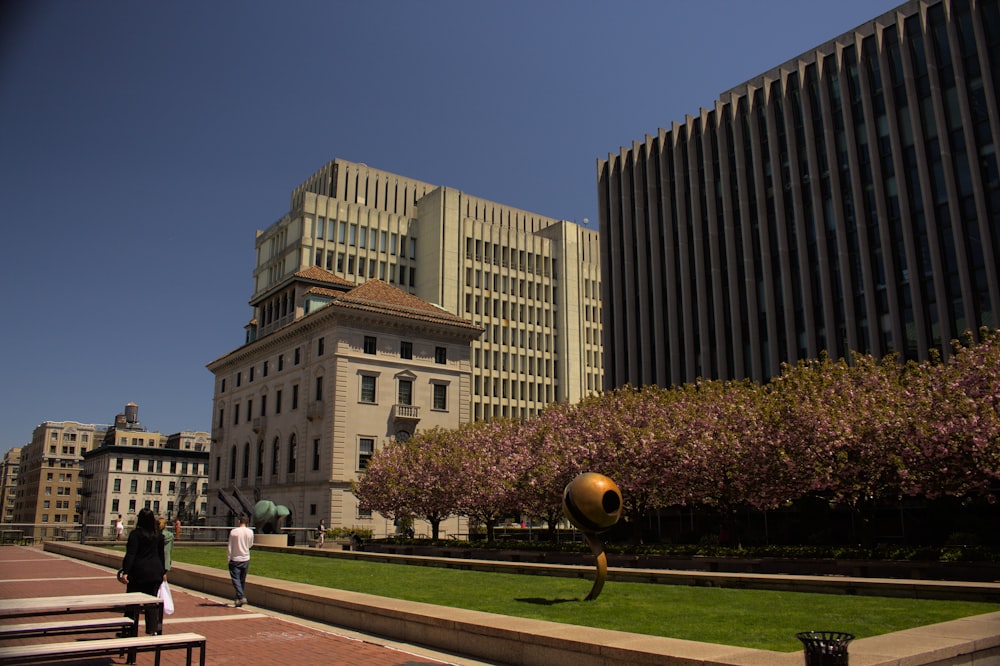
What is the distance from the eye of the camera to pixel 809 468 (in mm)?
27000

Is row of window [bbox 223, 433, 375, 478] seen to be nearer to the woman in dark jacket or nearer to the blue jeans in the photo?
the blue jeans

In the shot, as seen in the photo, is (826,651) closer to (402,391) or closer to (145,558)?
(145,558)

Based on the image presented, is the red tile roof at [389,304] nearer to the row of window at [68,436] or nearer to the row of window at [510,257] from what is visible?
the row of window at [510,257]

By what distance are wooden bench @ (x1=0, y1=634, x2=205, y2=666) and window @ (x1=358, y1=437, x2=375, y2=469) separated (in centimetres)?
4964

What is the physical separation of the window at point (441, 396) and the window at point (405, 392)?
220 centimetres

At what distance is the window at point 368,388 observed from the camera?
194ft

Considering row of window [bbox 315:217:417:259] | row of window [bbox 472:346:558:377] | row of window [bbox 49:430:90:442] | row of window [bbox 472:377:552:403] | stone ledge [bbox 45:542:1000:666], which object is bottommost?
stone ledge [bbox 45:542:1000:666]

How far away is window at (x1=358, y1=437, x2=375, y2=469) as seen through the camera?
2277 inches

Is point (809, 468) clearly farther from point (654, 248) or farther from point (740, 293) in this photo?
point (654, 248)

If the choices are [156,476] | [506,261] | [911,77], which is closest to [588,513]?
[911,77]

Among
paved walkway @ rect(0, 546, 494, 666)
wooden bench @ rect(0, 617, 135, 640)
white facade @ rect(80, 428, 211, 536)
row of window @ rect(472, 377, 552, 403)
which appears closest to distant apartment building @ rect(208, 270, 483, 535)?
row of window @ rect(472, 377, 552, 403)

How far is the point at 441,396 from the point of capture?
206 ft

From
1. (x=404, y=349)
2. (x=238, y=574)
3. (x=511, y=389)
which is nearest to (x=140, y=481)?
(x=511, y=389)

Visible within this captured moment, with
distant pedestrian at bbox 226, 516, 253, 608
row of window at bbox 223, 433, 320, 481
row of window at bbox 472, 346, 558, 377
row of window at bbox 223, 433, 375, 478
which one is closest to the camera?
distant pedestrian at bbox 226, 516, 253, 608
